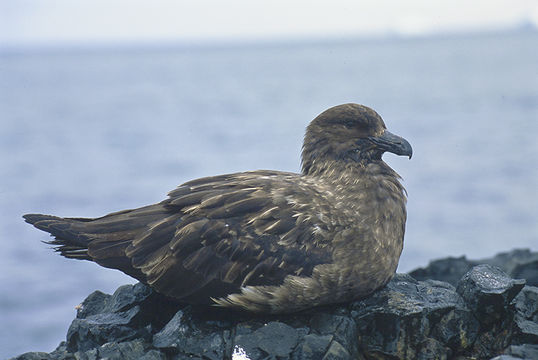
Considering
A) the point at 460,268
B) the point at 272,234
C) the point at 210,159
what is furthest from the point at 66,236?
the point at 210,159

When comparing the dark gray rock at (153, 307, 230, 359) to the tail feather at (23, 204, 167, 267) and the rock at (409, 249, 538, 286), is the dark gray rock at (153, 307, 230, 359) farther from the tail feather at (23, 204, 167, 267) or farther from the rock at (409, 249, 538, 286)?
the rock at (409, 249, 538, 286)

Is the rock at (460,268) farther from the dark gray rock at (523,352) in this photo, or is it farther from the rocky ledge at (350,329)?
the dark gray rock at (523,352)

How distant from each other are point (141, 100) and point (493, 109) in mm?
40538

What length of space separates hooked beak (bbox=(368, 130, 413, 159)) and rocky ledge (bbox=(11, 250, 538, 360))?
1087 millimetres

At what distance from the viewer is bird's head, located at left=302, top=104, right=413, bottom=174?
5.56 meters

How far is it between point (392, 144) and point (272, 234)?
1.30 metres

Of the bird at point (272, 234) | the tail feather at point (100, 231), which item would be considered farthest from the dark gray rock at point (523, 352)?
the tail feather at point (100, 231)

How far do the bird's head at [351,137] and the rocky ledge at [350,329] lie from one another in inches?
43.9

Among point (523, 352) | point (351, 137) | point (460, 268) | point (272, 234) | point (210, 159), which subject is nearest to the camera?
point (523, 352)

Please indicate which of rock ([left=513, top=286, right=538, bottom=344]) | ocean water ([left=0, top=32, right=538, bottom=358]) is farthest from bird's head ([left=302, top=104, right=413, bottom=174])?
ocean water ([left=0, top=32, right=538, bottom=358])

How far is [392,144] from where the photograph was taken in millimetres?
5520

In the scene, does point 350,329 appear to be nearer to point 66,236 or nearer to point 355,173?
point 355,173

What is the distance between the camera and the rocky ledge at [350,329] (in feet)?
15.2

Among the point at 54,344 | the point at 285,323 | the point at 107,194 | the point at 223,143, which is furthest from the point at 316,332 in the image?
the point at 223,143
